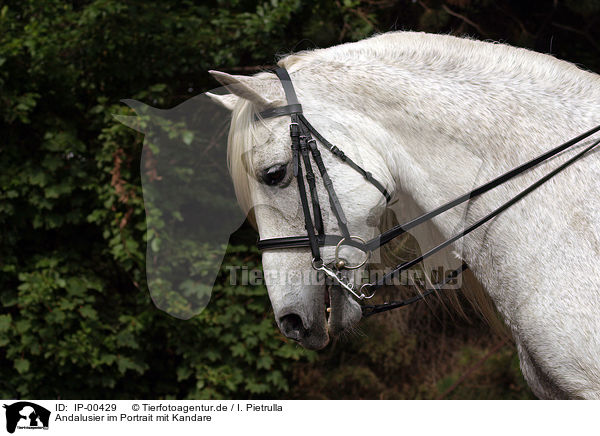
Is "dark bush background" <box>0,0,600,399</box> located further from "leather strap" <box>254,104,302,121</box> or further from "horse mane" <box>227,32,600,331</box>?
"leather strap" <box>254,104,302,121</box>

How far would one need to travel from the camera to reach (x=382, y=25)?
15.5 feet

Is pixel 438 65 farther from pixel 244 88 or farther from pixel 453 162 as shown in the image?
pixel 244 88

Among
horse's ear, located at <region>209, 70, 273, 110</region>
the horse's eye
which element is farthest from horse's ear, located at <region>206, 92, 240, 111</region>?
the horse's eye

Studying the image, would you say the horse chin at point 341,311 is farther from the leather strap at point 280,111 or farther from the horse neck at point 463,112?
the leather strap at point 280,111

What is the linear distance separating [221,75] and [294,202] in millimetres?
468

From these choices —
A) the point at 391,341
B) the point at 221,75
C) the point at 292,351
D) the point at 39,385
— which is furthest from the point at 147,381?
the point at 221,75

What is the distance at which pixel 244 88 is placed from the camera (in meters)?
1.73

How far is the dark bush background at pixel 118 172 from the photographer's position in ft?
13.2
